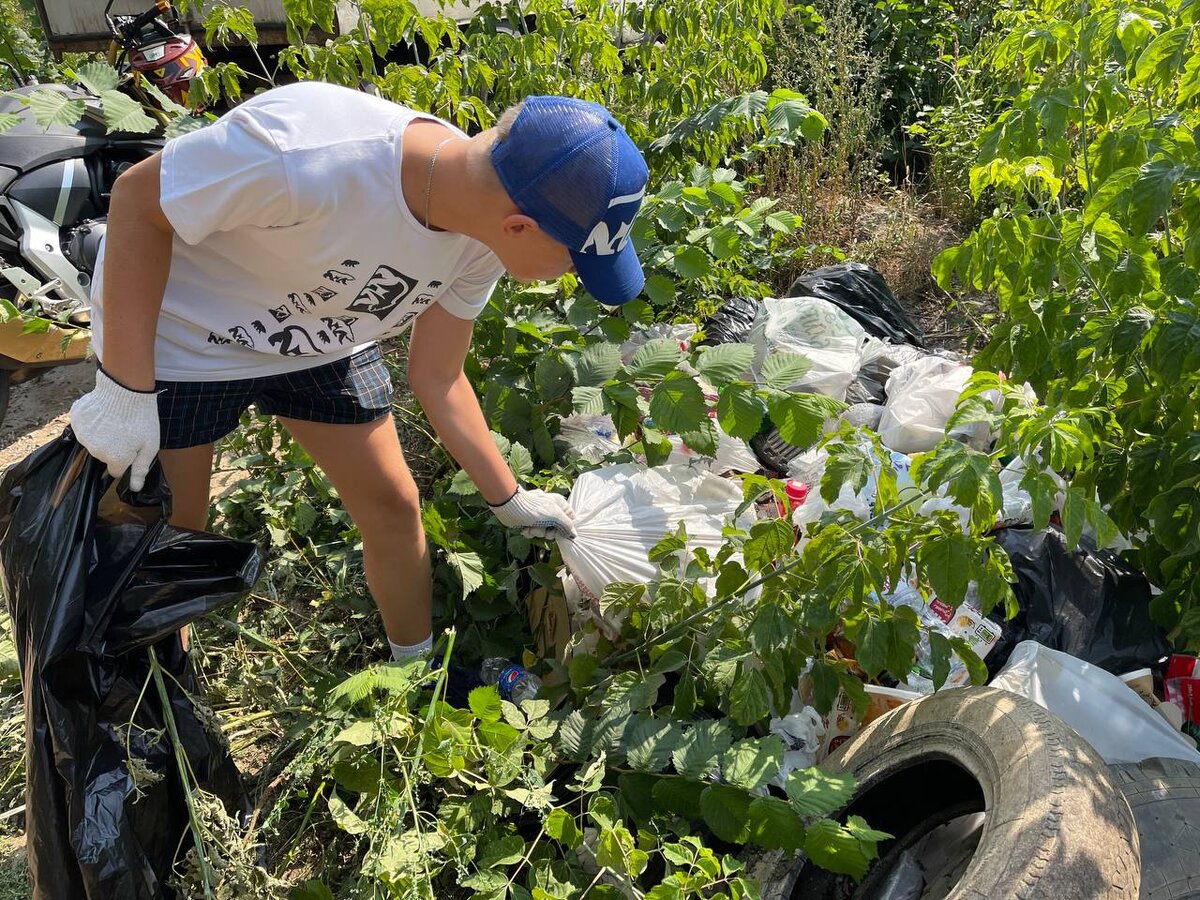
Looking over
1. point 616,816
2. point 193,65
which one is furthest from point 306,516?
point 193,65

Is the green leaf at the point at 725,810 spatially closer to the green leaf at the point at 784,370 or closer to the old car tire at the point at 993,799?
the old car tire at the point at 993,799

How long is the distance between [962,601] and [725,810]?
2.05ft

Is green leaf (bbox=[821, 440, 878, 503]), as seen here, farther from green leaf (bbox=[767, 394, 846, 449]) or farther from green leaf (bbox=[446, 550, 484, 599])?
green leaf (bbox=[446, 550, 484, 599])

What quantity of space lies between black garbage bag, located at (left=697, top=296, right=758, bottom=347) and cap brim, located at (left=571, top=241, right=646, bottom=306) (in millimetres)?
1608

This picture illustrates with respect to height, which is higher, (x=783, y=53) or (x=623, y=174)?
(x=623, y=174)

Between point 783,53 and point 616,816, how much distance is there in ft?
15.8

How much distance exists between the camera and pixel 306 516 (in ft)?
9.45

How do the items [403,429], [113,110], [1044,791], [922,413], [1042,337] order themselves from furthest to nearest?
[403,429]
[922,413]
[113,110]
[1042,337]
[1044,791]

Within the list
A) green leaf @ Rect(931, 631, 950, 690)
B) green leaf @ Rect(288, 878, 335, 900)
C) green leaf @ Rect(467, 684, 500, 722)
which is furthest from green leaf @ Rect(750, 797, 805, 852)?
green leaf @ Rect(288, 878, 335, 900)

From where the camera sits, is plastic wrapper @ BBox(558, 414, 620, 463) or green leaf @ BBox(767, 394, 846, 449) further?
plastic wrapper @ BBox(558, 414, 620, 463)

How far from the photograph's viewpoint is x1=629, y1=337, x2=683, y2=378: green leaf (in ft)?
6.88

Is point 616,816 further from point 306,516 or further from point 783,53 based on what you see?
point 783,53

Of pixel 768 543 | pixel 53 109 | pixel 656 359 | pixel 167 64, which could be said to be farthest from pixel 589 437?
pixel 167 64

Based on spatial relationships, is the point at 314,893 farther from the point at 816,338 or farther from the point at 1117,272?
the point at 816,338
